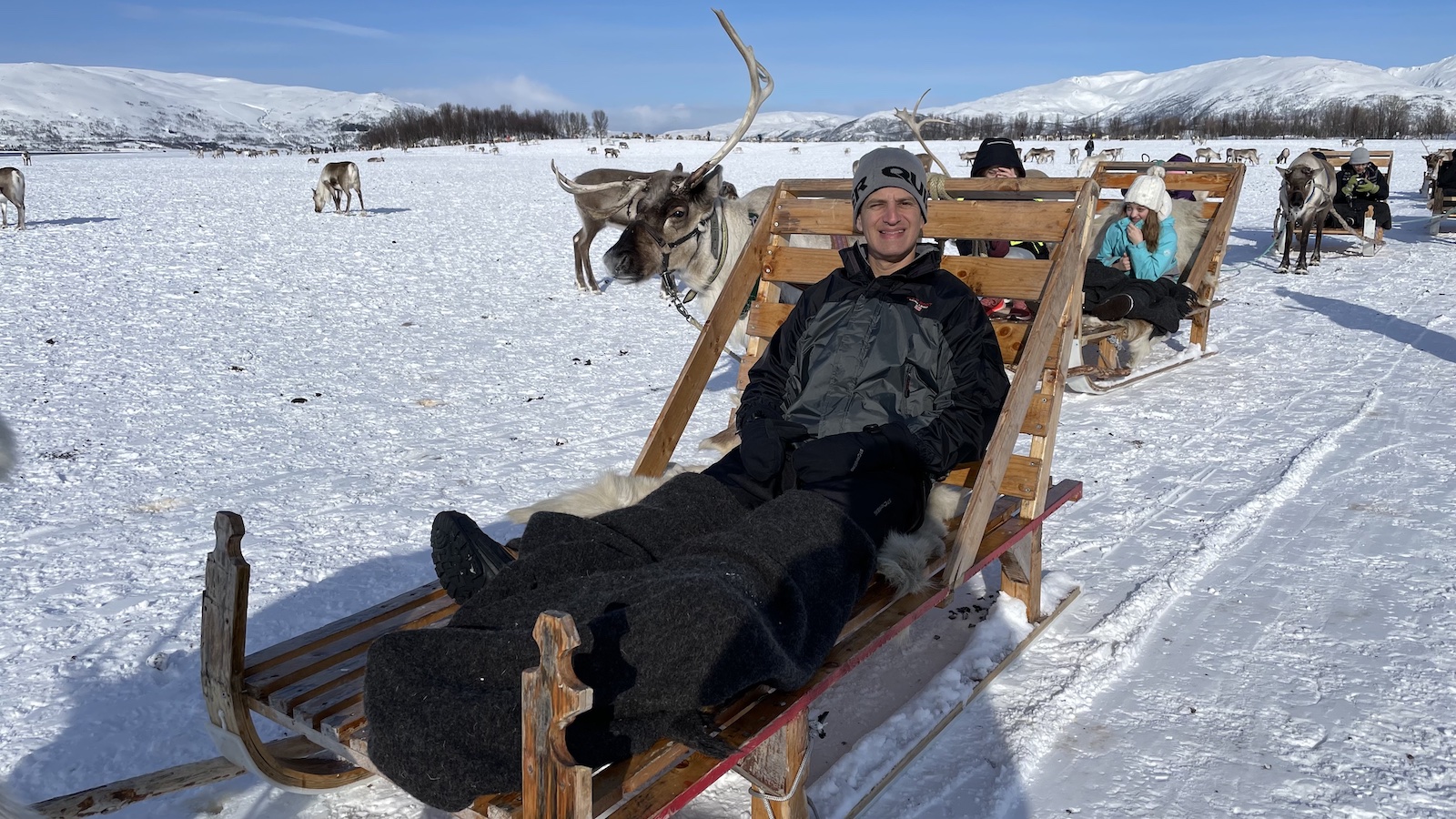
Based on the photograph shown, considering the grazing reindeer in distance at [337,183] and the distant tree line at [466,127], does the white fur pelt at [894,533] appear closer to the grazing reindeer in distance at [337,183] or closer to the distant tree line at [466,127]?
the grazing reindeer in distance at [337,183]

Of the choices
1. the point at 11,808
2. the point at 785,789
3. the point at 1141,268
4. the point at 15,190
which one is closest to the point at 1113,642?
the point at 785,789

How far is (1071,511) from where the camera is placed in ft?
14.5

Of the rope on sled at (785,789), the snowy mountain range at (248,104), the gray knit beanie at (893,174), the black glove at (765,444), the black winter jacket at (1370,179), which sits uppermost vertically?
the snowy mountain range at (248,104)

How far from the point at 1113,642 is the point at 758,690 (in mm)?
1696

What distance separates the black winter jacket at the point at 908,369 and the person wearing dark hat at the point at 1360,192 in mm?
11970

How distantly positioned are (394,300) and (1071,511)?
717 centimetres

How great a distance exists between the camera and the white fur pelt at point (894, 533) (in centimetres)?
259

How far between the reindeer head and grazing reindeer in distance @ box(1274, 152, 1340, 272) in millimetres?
8853

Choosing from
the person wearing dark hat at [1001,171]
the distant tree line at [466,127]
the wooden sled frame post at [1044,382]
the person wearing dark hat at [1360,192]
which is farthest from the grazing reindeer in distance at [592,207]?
the distant tree line at [466,127]

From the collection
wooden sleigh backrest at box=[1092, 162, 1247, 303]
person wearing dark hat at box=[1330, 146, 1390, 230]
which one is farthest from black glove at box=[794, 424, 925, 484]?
person wearing dark hat at box=[1330, 146, 1390, 230]

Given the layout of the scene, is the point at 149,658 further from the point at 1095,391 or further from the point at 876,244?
the point at 1095,391

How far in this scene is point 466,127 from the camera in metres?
67.3

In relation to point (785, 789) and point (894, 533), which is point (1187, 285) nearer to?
point (894, 533)

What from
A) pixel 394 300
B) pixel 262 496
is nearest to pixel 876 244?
pixel 262 496
